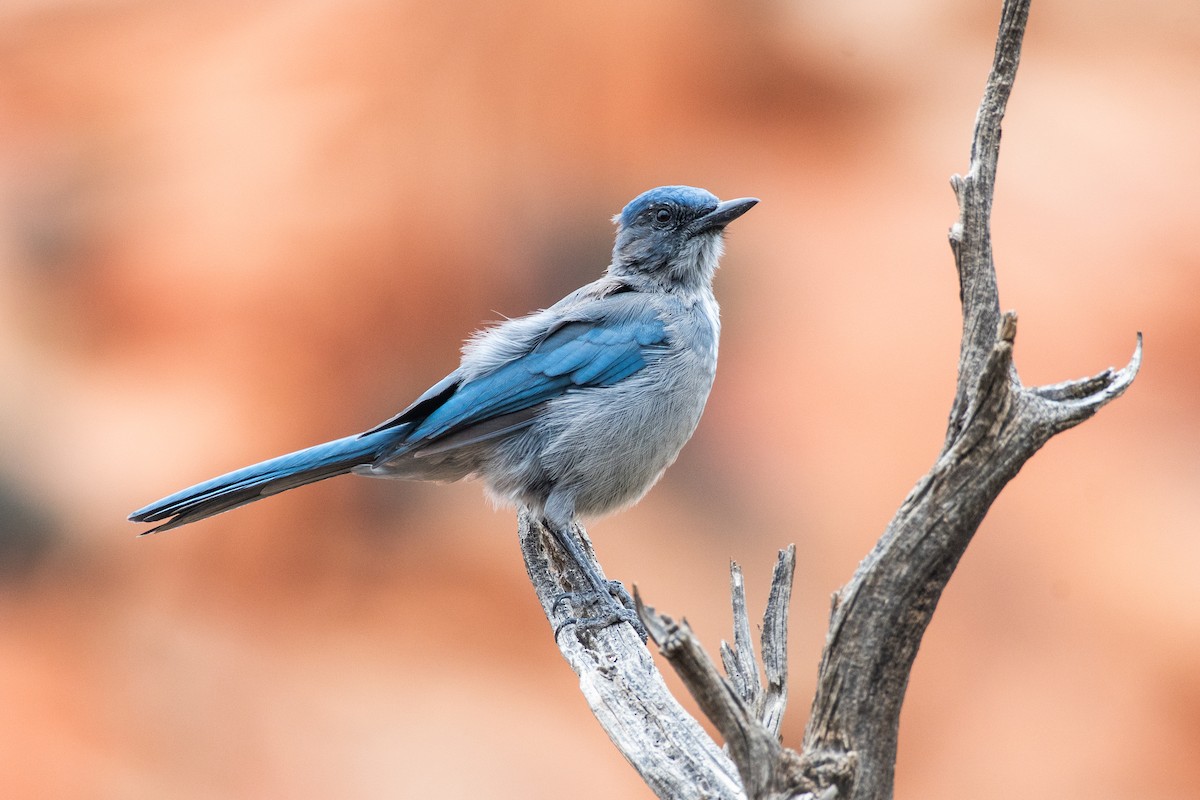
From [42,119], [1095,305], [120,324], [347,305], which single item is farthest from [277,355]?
[1095,305]

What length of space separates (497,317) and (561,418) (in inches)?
112

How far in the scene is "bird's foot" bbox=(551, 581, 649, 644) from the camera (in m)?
3.81

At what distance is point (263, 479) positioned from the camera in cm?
392

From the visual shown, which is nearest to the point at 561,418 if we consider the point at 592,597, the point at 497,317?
the point at 592,597

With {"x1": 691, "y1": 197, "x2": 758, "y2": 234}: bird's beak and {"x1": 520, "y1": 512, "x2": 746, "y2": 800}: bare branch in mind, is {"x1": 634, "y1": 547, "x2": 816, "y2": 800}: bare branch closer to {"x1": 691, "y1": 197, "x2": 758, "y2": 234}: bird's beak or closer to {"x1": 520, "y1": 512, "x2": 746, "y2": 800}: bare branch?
{"x1": 520, "y1": 512, "x2": 746, "y2": 800}: bare branch

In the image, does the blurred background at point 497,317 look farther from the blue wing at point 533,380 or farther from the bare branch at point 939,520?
the bare branch at point 939,520

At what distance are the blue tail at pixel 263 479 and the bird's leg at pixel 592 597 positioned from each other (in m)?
0.80

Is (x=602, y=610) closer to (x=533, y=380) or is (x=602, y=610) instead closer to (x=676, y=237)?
(x=533, y=380)

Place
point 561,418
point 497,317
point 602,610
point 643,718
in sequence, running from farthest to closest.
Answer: point 497,317 → point 561,418 → point 602,610 → point 643,718

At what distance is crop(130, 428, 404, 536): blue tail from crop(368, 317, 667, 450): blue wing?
Result: 14cm

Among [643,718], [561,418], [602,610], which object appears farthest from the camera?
[561,418]

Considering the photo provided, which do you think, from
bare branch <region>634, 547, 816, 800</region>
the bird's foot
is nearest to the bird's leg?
the bird's foot

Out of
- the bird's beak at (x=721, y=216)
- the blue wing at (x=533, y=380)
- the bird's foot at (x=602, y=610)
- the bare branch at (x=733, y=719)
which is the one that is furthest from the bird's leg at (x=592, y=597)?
the bird's beak at (x=721, y=216)

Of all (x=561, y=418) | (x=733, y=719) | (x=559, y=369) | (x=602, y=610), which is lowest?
(x=733, y=719)
